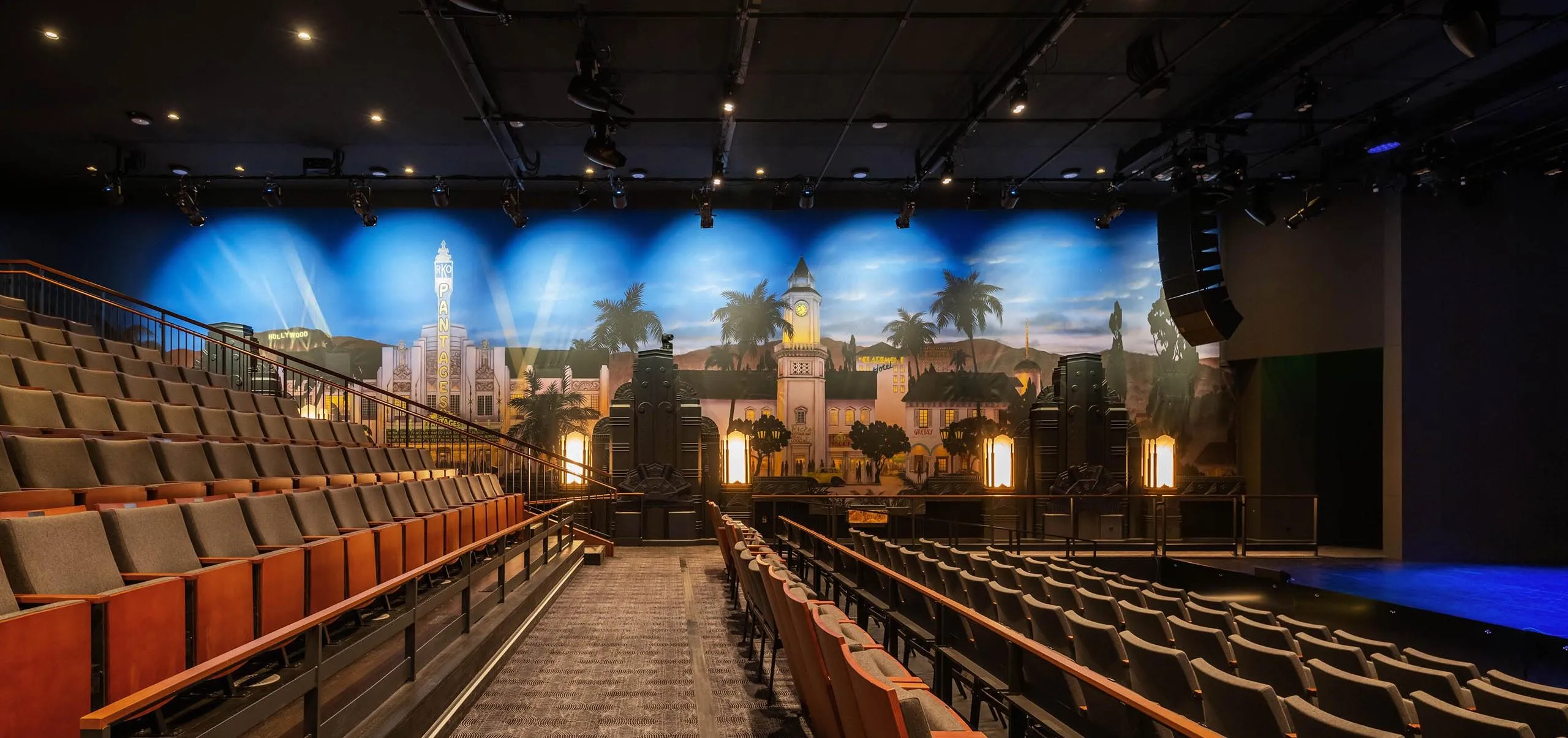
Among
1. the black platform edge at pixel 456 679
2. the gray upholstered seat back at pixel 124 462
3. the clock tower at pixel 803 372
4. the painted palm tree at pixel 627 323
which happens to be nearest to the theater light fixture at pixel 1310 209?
the clock tower at pixel 803 372

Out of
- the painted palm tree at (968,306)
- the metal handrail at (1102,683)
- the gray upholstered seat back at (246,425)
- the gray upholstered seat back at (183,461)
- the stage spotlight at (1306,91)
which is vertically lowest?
the metal handrail at (1102,683)

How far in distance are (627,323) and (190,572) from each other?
33.5 ft

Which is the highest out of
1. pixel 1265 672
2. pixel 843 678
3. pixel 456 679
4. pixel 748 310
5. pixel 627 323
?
pixel 748 310

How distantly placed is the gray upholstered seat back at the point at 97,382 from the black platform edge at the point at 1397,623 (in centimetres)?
976

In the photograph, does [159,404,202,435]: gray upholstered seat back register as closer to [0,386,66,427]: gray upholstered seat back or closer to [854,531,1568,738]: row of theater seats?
[0,386,66,427]: gray upholstered seat back

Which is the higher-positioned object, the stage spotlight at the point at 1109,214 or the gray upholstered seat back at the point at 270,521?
the stage spotlight at the point at 1109,214

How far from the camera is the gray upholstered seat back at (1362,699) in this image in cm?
295

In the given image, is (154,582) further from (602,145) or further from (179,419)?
(602,145)

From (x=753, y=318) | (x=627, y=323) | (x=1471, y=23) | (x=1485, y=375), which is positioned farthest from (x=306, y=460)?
(x=1485, y=375)

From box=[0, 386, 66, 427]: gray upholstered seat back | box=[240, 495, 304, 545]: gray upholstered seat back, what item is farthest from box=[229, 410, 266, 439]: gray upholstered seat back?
box=[240, 495, 304, 545]: gray upholstered seat back

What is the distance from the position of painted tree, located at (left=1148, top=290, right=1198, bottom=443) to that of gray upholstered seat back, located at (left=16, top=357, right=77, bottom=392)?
12.9m

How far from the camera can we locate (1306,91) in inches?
324

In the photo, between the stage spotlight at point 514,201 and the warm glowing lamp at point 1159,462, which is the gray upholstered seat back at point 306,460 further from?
the warm glowing lamp at point 1159,462

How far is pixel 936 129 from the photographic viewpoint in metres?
10.6
